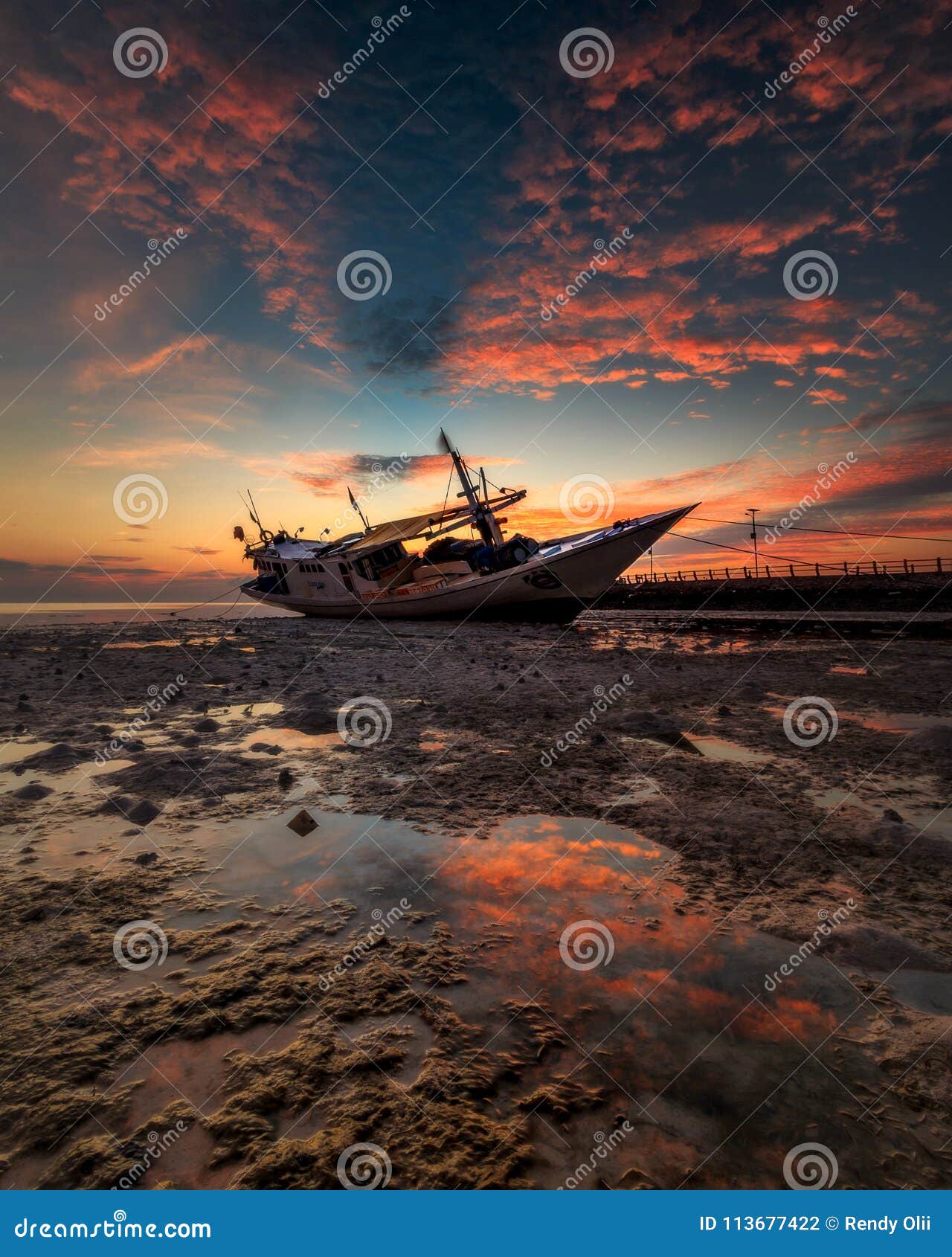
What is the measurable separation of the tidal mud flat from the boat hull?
20.5 metres

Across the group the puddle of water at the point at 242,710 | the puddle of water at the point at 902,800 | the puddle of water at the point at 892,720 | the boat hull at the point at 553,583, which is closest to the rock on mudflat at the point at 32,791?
the puddle of water at the point at 242,710

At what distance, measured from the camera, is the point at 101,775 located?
575cm

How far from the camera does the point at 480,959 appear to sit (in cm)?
288

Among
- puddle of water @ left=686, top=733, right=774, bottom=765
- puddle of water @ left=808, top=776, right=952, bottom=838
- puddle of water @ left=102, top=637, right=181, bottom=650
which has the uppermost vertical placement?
puddle of water @ left=102, top=637, right=181, bottom=650

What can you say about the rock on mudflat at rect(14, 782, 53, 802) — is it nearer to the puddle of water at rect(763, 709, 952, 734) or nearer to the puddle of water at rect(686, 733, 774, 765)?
the puddle of water at rect(686, 733, 774, 765)

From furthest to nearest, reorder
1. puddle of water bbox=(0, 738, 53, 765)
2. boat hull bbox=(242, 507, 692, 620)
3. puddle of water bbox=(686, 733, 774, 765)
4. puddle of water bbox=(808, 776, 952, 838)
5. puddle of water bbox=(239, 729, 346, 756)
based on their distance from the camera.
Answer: boat hull bbox=(242, 507, 692, 620)
puddle of water bbox=(239, 729, 346, 756)
puddle of water bbox=(0, 738, 53, 765)
puddle of water bbox=(686, 733, 774, 765)
puddle of water bbox=(808, 776, 952, 838)

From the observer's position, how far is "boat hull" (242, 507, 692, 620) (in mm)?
26812

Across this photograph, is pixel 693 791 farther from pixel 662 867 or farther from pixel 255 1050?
pixel 255 1050

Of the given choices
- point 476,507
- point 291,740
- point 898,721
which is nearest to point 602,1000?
point 291,740

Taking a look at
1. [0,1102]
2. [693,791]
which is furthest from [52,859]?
[693,791]

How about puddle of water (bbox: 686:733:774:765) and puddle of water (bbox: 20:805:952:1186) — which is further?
puddle of water (bbox: 686:733:774:765)

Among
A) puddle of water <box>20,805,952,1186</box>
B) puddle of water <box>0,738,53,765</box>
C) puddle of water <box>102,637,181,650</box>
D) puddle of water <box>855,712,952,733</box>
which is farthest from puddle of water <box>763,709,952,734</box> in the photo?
puddle of water <box>102,637,181,650</box>

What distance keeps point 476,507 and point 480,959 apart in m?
30.3

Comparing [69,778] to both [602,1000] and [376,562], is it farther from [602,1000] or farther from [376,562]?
[376,562]
